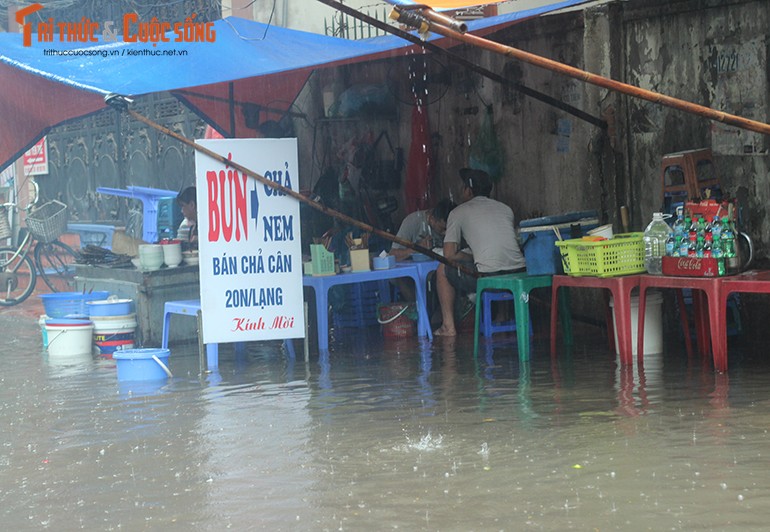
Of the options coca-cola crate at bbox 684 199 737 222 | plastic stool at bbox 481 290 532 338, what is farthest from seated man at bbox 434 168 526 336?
coca-cola crate at bbox 684 199 737 222

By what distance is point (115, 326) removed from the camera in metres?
10.3

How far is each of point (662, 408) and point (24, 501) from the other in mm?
3582

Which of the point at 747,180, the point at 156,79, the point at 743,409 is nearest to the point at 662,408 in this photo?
the point at 743,409

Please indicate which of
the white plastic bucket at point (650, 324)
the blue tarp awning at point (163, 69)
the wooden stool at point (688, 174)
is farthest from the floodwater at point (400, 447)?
the blue tarp awning at point (163, 69)

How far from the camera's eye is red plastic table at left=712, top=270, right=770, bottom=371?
23.8ft

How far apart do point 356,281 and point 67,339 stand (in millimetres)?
2698

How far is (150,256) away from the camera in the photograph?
34.2 ft

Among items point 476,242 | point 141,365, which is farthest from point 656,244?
point 141,365

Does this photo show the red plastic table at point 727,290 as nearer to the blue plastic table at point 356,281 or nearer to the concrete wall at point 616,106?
the concrete wall at point 616,106

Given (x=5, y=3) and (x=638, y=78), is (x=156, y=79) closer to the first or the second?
(x=638, y=78)

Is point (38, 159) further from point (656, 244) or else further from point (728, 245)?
point (728, 245)

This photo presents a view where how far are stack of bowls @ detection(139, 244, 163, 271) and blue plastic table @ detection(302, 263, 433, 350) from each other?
147 centimetres

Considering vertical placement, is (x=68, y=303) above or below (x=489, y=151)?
below

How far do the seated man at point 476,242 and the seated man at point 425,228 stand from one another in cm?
45
